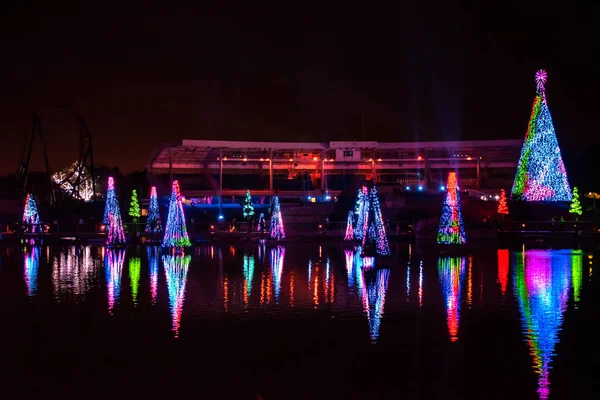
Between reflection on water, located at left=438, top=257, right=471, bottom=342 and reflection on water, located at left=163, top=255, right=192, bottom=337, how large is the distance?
517 centimetres

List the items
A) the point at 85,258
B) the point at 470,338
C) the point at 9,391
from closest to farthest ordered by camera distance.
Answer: the point at 9,391 → the point at 470,338 → the point at 85,258

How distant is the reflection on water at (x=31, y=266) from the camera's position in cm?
2082

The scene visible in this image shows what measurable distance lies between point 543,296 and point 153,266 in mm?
13421

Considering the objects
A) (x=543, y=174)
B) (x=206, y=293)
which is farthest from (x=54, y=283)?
(x=543, y=174)

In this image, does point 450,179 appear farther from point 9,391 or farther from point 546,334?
point 9,391

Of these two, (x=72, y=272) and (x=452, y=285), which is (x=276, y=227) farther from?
(x=452, y=285)

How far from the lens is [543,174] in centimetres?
Answer: 4241

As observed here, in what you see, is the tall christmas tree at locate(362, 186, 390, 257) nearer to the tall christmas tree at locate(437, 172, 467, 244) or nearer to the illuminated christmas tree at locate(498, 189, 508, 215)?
the tall christmas tree at locate(437, 172, 467, 244)

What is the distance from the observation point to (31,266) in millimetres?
26953

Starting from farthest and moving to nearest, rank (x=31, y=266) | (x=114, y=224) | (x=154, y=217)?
(x=154, y=217) → (x=114, y=224) → (x=31, y=266)

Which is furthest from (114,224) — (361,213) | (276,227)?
(361,213)

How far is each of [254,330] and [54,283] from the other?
939 cm

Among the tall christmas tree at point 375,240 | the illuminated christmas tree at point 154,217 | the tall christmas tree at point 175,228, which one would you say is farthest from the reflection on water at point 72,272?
the tall christmas tree at point 375,240

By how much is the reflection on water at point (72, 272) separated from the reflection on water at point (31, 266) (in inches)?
20.6
